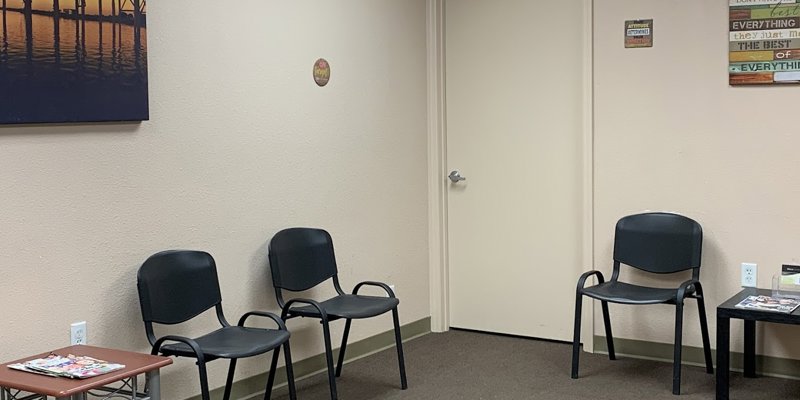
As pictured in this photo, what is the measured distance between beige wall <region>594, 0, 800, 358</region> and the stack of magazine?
2.90 metres

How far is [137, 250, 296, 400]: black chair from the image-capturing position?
338cm

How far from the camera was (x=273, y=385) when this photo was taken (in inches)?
169

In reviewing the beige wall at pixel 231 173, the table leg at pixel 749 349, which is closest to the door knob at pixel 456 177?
the beige wall at pixel 231 173

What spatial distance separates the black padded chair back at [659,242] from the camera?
4.47m

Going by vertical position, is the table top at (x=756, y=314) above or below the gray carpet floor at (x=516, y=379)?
above

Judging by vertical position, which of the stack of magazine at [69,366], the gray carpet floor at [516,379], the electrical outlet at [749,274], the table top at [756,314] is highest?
the electrical outlet at [749,274]

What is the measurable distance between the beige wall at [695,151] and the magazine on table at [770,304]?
1.15 feet

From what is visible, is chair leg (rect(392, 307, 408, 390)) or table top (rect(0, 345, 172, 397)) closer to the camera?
table top (rect(0, 345, 172, 397))

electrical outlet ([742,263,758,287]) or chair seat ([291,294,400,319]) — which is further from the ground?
electrical outlet ([742,263,758,287])

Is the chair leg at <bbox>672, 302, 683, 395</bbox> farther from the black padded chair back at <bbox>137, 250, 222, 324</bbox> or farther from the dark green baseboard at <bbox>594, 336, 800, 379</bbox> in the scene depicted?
the black padded chair back at <bbox>137, 250, 222, 324</bbox>

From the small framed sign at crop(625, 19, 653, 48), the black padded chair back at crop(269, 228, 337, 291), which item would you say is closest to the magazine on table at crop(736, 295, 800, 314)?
the small framed sign at crop(625, 19, 653, 48)

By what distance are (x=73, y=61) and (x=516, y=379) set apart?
2.59m

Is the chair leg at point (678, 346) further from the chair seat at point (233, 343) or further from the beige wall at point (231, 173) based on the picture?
the chair seat at point (233, 343)

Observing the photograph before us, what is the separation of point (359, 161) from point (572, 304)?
1.49 meters
